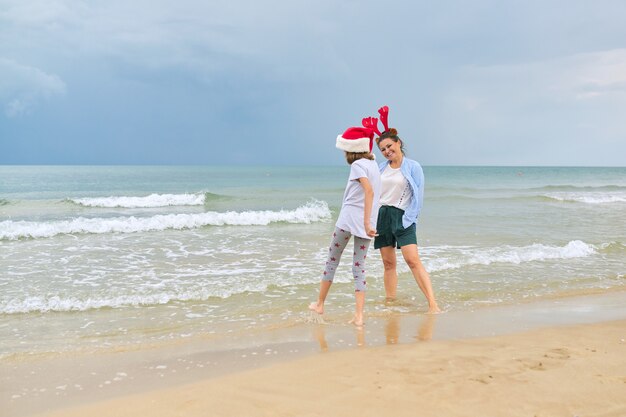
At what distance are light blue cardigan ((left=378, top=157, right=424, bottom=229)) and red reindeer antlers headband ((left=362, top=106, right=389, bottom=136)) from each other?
0.48m

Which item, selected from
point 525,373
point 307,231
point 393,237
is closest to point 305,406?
point 525,373

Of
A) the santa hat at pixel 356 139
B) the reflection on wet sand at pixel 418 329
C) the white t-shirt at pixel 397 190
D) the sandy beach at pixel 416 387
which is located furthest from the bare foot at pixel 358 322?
the santa hat at pixel 356 139

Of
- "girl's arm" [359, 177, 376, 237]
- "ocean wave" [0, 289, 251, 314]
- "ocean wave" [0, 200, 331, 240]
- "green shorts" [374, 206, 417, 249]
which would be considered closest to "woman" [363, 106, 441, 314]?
"green shorts" [374, 206, 417, 249]

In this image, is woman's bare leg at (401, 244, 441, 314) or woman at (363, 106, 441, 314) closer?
woman at (363, 106, 441, 314)

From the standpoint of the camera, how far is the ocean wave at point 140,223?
12.5 meters

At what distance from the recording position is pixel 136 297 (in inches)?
260

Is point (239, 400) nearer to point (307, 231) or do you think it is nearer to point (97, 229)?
point (307, 231)

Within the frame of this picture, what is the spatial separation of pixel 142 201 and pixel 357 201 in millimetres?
20685

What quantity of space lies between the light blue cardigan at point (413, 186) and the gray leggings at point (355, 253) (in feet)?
2.38

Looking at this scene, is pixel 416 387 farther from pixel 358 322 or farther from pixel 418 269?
pixel 418 269

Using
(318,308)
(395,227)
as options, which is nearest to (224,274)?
(318,308)

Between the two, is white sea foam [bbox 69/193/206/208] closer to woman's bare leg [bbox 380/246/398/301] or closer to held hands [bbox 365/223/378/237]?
woman's bare leg [bbox 380/246/398/301]

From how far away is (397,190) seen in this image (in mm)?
5770

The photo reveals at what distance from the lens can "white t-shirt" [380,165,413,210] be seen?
5.75m
